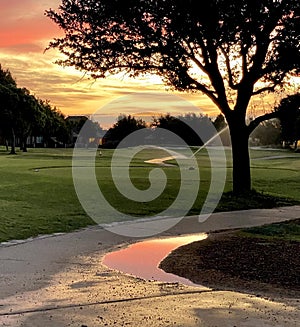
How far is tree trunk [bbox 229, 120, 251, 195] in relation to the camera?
17688 mm

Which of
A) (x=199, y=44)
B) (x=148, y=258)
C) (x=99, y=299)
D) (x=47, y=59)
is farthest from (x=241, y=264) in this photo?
(x=47, y=59)

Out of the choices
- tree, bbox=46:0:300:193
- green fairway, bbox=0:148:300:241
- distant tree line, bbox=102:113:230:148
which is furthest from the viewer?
distant tree line, bbox=102:113:230:148

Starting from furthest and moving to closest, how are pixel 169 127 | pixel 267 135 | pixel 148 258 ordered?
pixel 267 135 < pixel 169 127 < pixel 148 258

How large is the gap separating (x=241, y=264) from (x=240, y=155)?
34.0 feet

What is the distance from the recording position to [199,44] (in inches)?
658

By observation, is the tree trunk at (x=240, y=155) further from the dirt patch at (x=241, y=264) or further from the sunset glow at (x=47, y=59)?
the dirt patch at (x=241, y=264)

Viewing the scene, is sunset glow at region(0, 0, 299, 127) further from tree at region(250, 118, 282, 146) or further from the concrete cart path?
tree at region(250, 118, 282, 146)

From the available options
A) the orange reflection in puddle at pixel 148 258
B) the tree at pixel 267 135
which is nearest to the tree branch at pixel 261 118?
the orange reflection in puddle at pixel 148 258

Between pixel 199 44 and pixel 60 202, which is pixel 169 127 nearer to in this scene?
pixel 199 44

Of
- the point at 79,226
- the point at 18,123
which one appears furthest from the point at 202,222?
the point at 18,123

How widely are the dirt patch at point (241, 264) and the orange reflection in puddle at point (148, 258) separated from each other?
160 millimetres

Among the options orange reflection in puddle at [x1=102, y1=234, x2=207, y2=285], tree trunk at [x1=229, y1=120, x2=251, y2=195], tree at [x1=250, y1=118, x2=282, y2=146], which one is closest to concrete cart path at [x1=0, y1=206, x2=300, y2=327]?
orange reflection in puddle at [x1=102, y1=234, x2=207, y2=285]

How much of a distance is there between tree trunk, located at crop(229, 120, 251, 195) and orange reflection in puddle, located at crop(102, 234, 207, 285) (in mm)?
7500

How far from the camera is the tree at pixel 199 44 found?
1512cm
